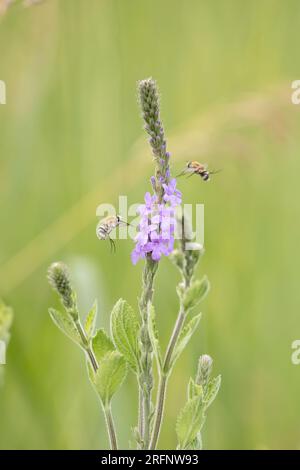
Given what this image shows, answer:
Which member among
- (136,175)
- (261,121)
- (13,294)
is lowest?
(13,294)

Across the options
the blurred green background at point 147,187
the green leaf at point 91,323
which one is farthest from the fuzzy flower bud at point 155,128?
the blurred green background at point 147,187

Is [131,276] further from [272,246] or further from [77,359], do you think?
[272,246]

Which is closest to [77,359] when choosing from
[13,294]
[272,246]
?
[13,294]

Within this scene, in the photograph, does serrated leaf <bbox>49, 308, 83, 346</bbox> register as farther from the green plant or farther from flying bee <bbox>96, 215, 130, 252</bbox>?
flying bee <bbox>96, 215, 130, 252</bbox>

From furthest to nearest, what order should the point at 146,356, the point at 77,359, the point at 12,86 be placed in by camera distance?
1. the point at 12,86
2. the point at 77,359
3. the point at 146,356

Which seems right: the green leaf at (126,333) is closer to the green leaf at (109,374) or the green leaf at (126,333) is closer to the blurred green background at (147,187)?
the green leaf at (109,374)
